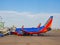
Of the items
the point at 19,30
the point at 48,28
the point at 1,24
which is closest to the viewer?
the point at 48,28

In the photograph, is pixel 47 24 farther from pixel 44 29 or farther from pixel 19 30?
pixel 19 30

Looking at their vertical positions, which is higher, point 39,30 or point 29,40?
point 39,30

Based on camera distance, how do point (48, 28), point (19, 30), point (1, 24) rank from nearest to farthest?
point (48, 28) → point (19, 30) → point (1, 24)

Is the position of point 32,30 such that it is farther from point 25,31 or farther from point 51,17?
point 51,17

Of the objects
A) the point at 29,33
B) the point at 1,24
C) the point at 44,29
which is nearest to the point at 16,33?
the point at 29,33

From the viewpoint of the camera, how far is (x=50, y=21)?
64.4 m

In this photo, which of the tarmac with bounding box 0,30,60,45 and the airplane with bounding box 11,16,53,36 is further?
the airplane with bounding box 11,16,53,36

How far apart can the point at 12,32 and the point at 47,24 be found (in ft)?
52.0

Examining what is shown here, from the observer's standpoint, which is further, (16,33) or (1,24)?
(1,24)

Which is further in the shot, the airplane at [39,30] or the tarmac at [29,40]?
the airplane at [39,30]

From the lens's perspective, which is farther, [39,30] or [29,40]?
[39,30]

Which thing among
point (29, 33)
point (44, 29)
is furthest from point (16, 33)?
point (44, 29)

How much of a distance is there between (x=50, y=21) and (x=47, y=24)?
59.7 inches

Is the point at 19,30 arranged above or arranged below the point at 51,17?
below
